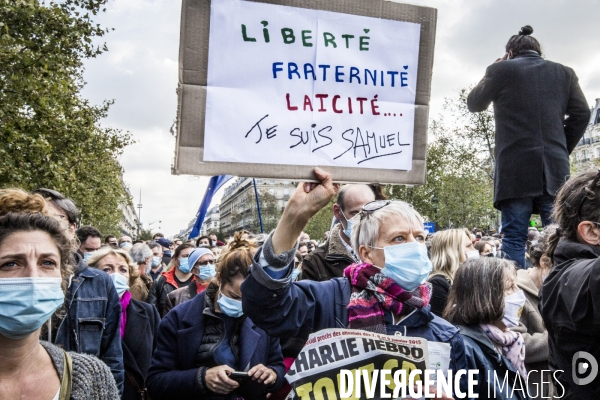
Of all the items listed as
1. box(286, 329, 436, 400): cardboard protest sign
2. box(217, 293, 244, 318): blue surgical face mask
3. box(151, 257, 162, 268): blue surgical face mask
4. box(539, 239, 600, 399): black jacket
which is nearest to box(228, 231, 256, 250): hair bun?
box(217, 293, 244, 318): blue surgical face mask

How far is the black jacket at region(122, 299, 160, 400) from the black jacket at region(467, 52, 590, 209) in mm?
2832

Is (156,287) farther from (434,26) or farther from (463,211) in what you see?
(463,211)

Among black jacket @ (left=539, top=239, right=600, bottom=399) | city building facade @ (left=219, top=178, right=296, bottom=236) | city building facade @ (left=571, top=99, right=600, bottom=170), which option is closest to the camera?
black jacket @ (left=539, top=239, right=600, bottom=399)

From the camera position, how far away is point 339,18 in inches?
104

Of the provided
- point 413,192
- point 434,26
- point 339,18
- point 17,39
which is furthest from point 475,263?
point 413,192

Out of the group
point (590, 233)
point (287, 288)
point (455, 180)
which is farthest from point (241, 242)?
point (455, 180)

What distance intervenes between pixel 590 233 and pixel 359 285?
93 cm

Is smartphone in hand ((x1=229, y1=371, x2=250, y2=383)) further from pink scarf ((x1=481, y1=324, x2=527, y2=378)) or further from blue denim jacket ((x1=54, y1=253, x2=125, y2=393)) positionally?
pink scarf ((x1=481, y1=324, x2=527, y2=378))

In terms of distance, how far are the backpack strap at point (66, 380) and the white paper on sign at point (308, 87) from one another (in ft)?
3.33

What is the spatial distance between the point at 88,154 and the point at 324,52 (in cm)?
2408

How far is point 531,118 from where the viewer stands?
4211mm

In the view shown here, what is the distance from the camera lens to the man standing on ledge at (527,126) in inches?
164

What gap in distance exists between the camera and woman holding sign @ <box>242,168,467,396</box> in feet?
7.13

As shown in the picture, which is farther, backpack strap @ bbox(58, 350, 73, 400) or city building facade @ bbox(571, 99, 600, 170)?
city building facade @ bbox(571, 99, 600, 170)
